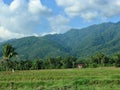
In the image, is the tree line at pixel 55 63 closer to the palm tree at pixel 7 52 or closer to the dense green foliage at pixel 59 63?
the dense green foliage at pixel 59 63

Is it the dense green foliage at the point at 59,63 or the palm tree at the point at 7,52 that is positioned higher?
the palm tree at the point at 7,52

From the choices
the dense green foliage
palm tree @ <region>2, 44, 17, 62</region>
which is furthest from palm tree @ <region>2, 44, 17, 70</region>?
the dense green foliage

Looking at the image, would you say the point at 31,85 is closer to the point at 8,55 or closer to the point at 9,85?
the point at 9,85

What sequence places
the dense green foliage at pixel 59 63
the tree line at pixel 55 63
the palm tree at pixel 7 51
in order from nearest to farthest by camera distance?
the palm tree at pixel 7 51 < the tree line at pixel 55 63 < the dense green foliage at pixel 59 63

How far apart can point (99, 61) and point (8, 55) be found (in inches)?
1898

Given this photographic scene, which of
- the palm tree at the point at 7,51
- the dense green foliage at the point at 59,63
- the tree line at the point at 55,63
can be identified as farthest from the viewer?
the dense green foliage at the point at 59,63

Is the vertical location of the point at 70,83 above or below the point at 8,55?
below

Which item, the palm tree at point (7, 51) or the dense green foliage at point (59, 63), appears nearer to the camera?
the palm tree at point (7, 51)

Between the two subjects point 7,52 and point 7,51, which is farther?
point 7,52

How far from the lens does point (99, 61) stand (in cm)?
13712

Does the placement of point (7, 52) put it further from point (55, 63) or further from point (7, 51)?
point (55, 63)

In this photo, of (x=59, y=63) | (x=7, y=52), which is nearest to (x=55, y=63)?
(x=59, y=63)

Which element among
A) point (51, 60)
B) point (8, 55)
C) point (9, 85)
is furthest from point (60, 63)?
point (9, 85)

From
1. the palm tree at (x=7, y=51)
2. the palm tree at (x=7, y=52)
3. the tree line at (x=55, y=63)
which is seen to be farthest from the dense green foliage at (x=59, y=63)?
the palm tree at (x=7, y=51)
